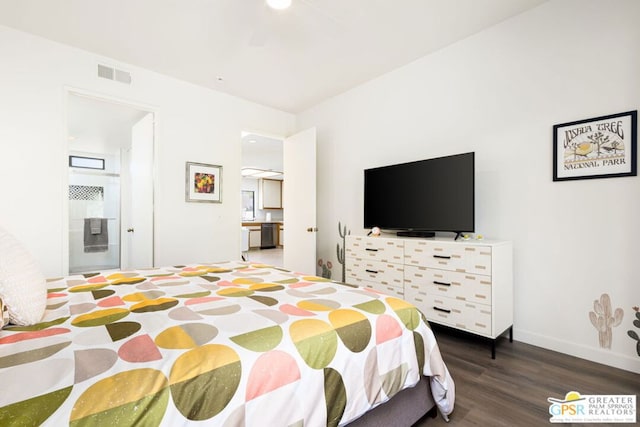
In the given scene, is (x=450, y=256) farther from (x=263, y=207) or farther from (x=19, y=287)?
(x=263, y=207)

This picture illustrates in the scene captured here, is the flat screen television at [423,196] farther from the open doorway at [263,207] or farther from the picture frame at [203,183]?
the open doorway at [263,207]

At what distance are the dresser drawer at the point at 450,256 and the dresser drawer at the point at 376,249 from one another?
10 cm

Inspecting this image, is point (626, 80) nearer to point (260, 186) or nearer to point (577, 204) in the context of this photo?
point (577, 204)

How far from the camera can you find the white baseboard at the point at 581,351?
1.99m

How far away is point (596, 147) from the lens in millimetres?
2146

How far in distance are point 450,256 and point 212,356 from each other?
2083mm

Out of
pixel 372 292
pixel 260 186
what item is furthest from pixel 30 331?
pixel 260 186

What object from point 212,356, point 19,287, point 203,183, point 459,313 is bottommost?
point 459,313

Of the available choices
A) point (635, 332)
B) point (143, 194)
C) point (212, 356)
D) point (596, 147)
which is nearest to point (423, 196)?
point (596, 147)

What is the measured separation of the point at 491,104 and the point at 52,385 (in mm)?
3224

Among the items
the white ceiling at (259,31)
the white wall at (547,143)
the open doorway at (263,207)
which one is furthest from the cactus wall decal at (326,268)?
the open doorway at (263,207)

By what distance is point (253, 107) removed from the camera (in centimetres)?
436

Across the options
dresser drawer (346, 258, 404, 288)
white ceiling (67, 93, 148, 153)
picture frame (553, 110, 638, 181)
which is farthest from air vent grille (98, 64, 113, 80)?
picture frame (553, 110, 638, 181)

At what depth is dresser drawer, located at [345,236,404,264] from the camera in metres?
2.83
